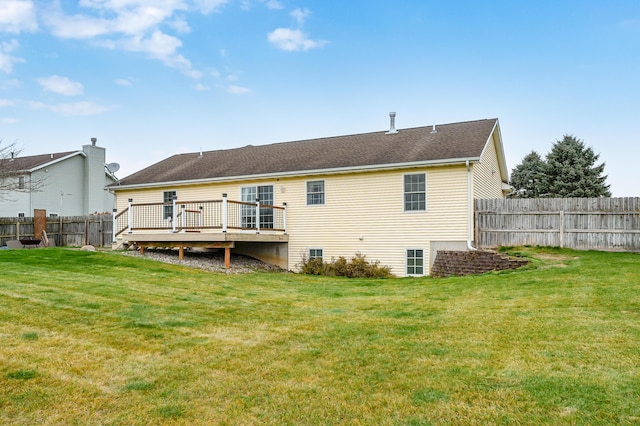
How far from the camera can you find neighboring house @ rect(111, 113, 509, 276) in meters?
15.1

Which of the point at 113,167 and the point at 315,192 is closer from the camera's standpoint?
the point at 315,192

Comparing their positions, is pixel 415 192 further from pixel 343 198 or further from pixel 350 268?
pixel 350 268

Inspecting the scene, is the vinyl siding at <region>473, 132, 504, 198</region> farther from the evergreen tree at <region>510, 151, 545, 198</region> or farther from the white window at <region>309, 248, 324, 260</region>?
the evergreen tree at <region>510, 151, 545, 198</region>

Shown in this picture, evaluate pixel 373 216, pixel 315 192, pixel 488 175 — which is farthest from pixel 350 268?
pixel 488 175

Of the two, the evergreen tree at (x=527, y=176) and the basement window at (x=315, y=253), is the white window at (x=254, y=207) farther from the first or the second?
the evergreen tree at (x=527, y=176)

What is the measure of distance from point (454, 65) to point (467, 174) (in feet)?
19.6

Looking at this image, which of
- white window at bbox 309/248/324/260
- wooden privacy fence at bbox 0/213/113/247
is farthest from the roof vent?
wooden privacy fence at bbox 0/213/113/247

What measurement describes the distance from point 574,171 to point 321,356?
32.9m

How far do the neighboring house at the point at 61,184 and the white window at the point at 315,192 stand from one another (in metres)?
20.3

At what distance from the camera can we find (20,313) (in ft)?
21.5

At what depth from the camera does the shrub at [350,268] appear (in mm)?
15523

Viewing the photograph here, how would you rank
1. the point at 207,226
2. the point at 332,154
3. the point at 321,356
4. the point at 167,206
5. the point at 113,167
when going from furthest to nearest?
the point at 113,167
the point at 167,206
the point at 332,154
the point at 207,226
the point at 321,356

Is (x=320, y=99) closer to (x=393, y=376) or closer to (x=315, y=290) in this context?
(x=315, y=290)

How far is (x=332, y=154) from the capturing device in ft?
60.0
